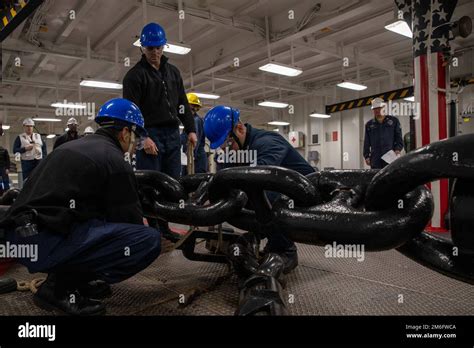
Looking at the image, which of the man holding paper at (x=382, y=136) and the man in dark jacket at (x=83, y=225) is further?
the man holding paper at (x=382, y=136)

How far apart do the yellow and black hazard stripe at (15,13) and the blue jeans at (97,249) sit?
1596 mm

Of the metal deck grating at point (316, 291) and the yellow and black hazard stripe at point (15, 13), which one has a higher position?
the yellow and black hazard stripe at point (15, 13)

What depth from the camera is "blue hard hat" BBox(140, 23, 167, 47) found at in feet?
8.12

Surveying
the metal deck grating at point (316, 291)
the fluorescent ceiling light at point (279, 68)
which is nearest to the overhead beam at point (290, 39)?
the fluorescent ceiling light at point (279, 68)

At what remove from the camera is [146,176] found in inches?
56.5

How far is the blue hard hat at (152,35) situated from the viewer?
247cm

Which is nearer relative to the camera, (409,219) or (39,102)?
(409,219)

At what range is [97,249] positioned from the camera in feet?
4.99

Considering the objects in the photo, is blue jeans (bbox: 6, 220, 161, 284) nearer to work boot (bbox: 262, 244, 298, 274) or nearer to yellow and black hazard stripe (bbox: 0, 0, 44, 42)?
work boot (bbox: 262, 244, 298, 274)

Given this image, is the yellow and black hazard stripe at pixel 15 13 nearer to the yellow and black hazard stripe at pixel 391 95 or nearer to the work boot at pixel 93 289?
the work boot at pixel 93 289

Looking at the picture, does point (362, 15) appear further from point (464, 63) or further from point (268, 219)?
point (268, 219)

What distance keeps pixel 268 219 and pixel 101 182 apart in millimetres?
890

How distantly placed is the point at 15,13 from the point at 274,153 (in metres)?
2.03
